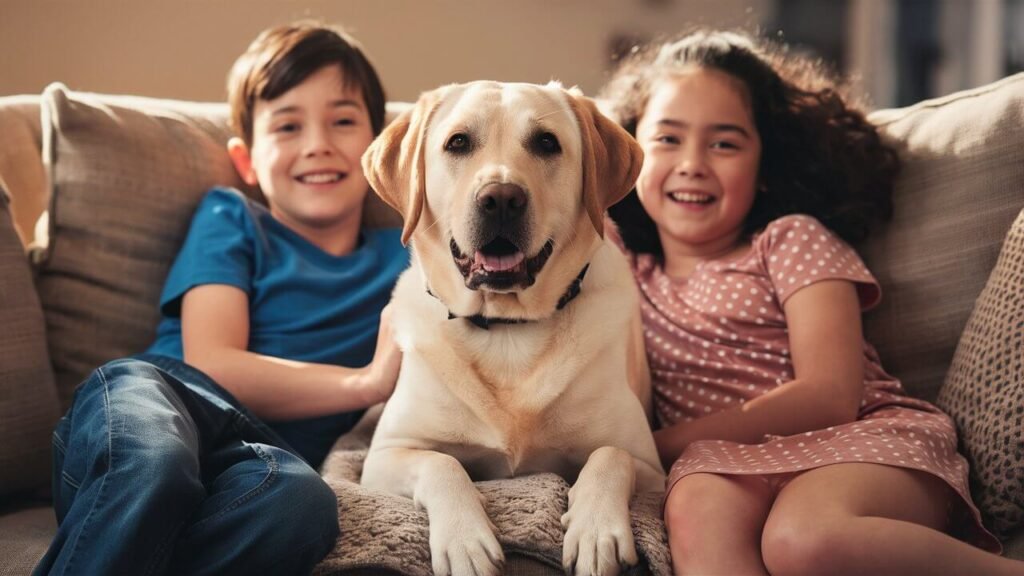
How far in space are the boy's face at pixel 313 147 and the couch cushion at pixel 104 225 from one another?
21 cm

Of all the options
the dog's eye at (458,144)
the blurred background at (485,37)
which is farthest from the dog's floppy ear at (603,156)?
the blurred background at (485,37)

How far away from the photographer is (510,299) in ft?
5.88

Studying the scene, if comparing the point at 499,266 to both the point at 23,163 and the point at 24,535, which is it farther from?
the point at 23,163

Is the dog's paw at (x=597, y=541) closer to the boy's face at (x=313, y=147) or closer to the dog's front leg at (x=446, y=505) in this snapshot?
the dog's front leg at (x=446, y=505)

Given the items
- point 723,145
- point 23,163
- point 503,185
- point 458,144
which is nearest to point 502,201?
point 503,185

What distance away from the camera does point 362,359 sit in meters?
2.26

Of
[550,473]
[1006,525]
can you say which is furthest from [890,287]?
[550,473]

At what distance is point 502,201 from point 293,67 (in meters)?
0.98

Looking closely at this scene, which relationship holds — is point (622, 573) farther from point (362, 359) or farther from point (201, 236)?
point (201, 236)

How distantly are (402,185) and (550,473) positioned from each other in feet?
2.00

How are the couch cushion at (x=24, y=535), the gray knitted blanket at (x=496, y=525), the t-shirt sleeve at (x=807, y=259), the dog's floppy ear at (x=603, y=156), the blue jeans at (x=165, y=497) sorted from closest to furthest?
the blue jeans at (x=165, y=497) < the gray knitted blanket at (x=496, y=525) < the couch cushion at (x=24, y=535) < the dog's floppy ear at (x=603, y=156) < the t-shirt sleeve at (x=807, y=259)

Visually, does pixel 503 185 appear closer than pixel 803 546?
No

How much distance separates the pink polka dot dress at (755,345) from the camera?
181 cm

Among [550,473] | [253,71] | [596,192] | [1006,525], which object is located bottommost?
[1006,525]
